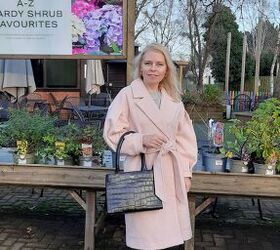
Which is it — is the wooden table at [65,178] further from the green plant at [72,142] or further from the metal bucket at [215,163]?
the metal bucket at [215,163]

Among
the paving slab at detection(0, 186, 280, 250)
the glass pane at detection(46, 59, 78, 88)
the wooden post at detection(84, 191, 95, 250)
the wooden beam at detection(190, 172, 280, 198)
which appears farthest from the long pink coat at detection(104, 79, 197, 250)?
the glass pane at detection(46, 59, 78, 88)

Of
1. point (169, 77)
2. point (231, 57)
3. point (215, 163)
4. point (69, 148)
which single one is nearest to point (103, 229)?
point (69, 148)

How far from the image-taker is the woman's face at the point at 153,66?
2.80m

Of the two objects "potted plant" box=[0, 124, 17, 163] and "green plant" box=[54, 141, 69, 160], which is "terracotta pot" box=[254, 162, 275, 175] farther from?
"potted plant" box=[0, 124, 17, 163]

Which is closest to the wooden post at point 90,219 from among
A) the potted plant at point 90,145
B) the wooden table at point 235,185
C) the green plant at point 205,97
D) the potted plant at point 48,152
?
the potted plant at point 90,145

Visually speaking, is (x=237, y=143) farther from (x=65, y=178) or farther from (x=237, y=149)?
(x=65, y=178)

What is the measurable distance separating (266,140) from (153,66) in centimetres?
131

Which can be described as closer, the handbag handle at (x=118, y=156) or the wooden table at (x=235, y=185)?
the handbag handle at (x=118, y=156)

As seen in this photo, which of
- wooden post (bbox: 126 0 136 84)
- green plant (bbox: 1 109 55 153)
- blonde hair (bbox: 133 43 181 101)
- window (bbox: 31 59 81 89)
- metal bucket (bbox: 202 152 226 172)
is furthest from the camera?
window (bbox: 31 59 81 89)

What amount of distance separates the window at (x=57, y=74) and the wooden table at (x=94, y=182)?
11.2 m

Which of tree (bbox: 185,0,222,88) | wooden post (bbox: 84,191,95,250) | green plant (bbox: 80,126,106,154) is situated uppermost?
tree (bbox: 185,0,222,88)

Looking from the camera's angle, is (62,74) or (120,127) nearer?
(120,127)

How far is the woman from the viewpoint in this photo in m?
2.79

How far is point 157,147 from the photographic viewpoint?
2719mm
